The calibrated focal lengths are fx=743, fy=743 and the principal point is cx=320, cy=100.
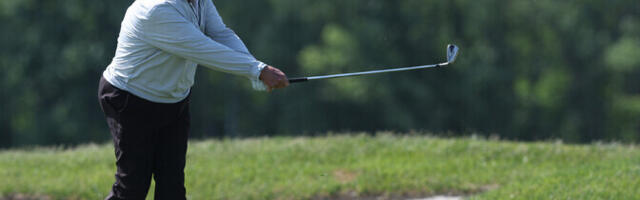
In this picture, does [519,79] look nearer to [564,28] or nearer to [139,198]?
[564,28]

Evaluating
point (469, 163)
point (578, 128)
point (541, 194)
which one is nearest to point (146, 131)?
point (541, 194)

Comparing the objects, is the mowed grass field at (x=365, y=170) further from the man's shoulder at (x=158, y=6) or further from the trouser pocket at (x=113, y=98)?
the man's shoulder at (x=158, y=6)

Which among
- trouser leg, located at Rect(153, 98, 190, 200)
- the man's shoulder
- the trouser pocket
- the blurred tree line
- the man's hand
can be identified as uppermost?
the man's shoulder

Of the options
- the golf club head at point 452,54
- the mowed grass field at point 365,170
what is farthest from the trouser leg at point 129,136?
the mowed grass field at point 365,170

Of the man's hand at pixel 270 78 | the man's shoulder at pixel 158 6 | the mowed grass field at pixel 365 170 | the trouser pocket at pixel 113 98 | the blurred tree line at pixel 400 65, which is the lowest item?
the blurred tree line at pixel 400 65

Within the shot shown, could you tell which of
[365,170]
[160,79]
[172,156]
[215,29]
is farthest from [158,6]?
[365,170]

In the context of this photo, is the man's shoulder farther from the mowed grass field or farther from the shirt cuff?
the mowed grass field

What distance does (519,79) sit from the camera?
127ft

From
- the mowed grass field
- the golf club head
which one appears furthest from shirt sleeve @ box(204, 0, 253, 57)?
the mowed grass field

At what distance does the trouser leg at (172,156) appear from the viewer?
15.9ft

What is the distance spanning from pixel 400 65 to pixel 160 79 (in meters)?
34.3

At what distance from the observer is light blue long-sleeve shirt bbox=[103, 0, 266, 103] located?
171 inches

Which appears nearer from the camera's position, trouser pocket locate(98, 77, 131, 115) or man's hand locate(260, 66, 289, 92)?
man's hand locate(260, 66, 289, 92)

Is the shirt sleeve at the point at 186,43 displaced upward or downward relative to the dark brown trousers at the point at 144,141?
upward
